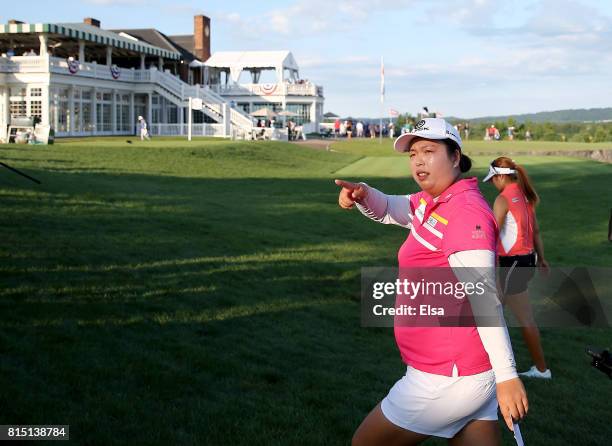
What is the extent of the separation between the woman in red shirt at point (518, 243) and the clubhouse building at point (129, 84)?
105 ft

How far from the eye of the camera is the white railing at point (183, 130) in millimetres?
57156

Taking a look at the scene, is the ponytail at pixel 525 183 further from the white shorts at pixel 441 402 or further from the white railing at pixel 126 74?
the white railing at pixel 126 74

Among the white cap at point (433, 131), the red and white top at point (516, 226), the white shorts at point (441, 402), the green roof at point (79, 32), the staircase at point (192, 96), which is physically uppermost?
the green roof at point (79, 32)

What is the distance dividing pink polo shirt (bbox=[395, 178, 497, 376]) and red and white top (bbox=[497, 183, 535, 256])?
12.8 feet

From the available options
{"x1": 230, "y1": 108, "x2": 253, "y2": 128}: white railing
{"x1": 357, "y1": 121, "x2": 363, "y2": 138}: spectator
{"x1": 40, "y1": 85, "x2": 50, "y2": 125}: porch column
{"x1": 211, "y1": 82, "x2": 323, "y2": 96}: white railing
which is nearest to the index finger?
{"x1": 40, "y1": 85, "x2": 50, "y2": 125}: porch column

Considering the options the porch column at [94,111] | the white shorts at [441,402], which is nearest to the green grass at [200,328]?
the white shorts at [441,402]

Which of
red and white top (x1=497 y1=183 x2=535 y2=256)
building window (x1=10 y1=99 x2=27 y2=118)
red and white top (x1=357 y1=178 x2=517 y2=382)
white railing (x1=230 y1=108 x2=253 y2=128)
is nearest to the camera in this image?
red and white top (x1=357 y1=178 x2=517 y2=382)

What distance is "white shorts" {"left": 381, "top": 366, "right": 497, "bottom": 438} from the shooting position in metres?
3.41

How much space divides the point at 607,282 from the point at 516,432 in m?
10.1

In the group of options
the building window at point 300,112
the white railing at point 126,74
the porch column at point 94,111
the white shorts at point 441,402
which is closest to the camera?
the white shorts at point 441,402

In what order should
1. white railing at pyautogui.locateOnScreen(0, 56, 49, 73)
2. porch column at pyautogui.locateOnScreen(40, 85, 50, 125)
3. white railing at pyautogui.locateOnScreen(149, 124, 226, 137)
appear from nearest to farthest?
1. white railing at pyautogui.locateOnScreen(0, 56, 49, 73)
2. porch column at pyautogui.locateOnScreen(40, 85, 50, 125)
3. white railing at pyautogui.locateOnScreen(149, 124, 226, 137)

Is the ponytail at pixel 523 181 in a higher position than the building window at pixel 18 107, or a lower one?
lower

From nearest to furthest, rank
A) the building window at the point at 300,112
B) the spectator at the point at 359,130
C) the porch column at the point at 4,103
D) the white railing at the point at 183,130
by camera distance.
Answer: the porch column at the point at 4,103
the white railing at the point at 183,130
the building window at the point at 300,112
the spectator at the point at 359,130

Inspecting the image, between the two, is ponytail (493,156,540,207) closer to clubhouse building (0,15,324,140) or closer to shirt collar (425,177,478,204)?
shirt collar (425,177,478,204)
